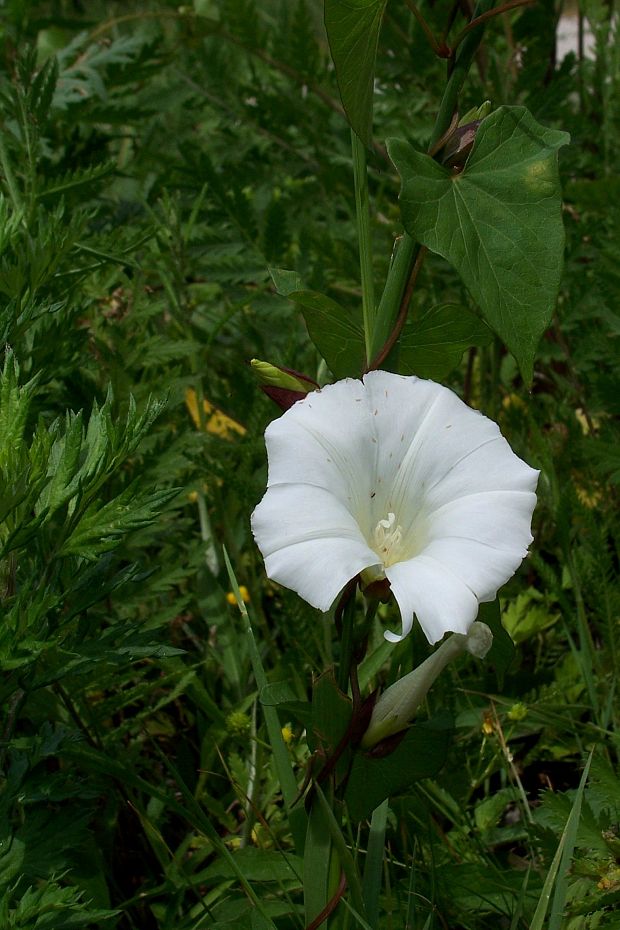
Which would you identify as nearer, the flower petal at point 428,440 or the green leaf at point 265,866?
the flower petal at point 428,440

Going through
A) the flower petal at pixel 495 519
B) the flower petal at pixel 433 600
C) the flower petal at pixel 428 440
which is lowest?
the flower petal at pixel 433 600

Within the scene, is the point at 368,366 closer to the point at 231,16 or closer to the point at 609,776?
the point at 609,776

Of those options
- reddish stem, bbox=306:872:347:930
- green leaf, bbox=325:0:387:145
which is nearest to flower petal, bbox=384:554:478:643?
reddish stem, bbox=306:872:347:930

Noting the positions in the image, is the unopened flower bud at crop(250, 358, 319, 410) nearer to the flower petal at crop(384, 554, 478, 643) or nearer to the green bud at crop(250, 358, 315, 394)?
the green bud at crop(250, 358, 315, 394)

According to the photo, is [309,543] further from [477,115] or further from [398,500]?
[477,115]

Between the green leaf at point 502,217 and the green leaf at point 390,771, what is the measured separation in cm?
44

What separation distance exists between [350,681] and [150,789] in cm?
34

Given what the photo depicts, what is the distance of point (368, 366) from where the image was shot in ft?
3.92

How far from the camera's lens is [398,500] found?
46.3 inches

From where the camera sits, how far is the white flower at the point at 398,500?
3.20 feet

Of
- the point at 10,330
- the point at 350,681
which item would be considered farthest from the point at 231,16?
the point at 350,681

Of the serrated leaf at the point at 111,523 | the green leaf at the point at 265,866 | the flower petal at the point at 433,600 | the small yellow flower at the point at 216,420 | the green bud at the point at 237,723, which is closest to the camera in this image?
the flower petal at the point at 433,600

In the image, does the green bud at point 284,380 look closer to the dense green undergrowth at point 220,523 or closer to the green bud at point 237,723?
the dense green undergrowth at point 220,523

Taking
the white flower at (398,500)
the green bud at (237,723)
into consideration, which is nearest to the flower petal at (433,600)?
the white flower at (398,500)
